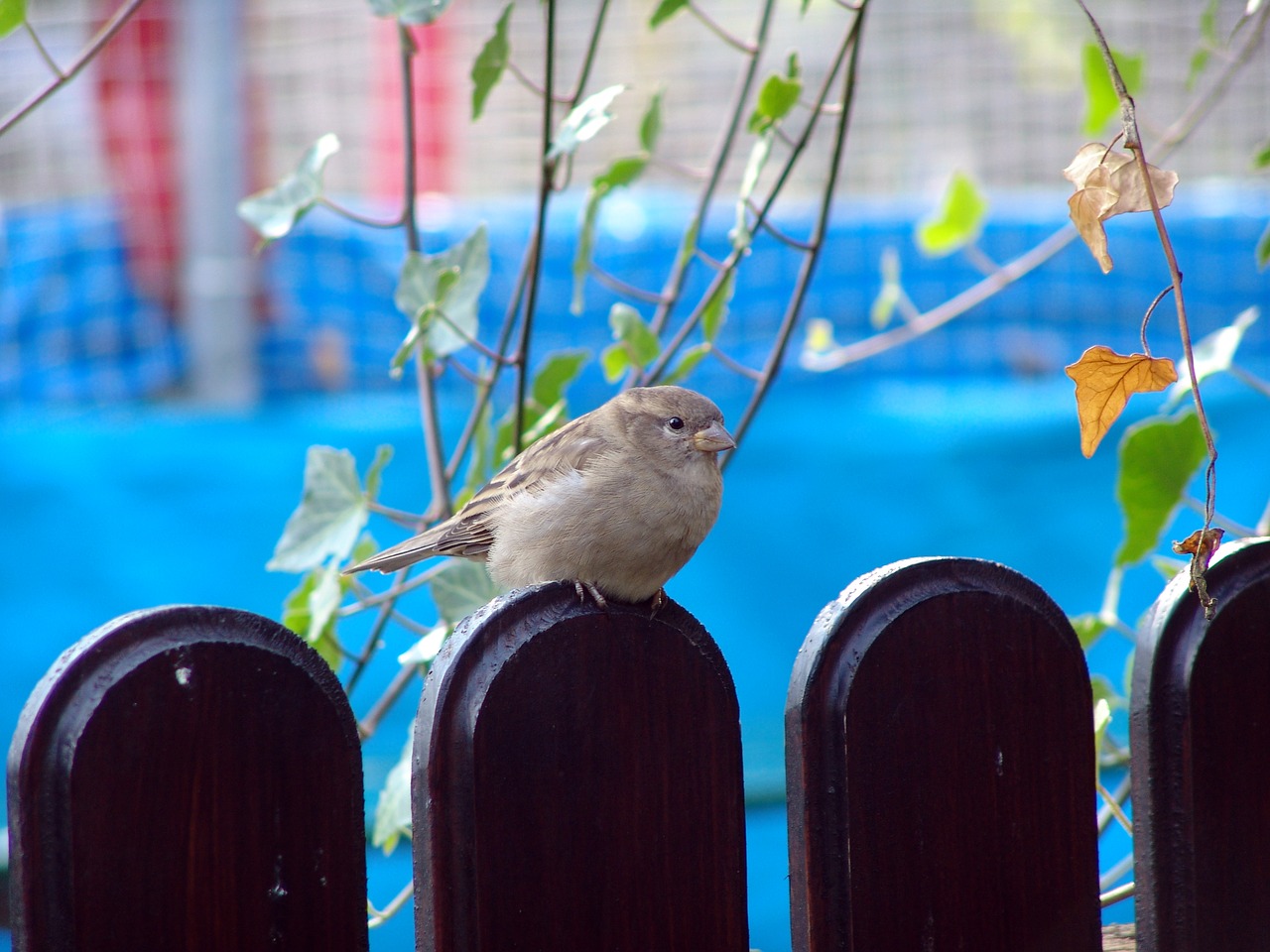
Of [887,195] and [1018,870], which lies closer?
[1018,870]

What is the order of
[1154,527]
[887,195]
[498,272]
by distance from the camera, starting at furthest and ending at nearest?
1. [887,195]
2. [498,272]
3. [1154,527]

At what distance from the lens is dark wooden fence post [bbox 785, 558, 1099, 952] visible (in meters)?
1.28

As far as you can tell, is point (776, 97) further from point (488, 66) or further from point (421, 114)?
point (421, 114)

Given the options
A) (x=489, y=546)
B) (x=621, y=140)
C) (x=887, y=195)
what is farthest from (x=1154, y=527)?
(x=621, y=140)

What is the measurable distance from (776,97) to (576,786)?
2.95ft

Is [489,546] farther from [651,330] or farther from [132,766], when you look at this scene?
[132,766]

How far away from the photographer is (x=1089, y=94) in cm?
211

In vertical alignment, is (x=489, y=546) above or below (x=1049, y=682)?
above

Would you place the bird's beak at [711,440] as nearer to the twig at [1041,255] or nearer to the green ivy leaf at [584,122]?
the twig at [1041,255]

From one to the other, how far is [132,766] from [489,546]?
113cm

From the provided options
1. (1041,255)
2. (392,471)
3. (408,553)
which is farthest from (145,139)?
(1041,255)

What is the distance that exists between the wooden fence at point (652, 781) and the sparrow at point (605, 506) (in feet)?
1.86

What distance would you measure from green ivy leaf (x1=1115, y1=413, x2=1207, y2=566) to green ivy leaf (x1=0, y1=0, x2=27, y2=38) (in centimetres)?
133

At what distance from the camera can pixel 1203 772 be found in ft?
4.67
